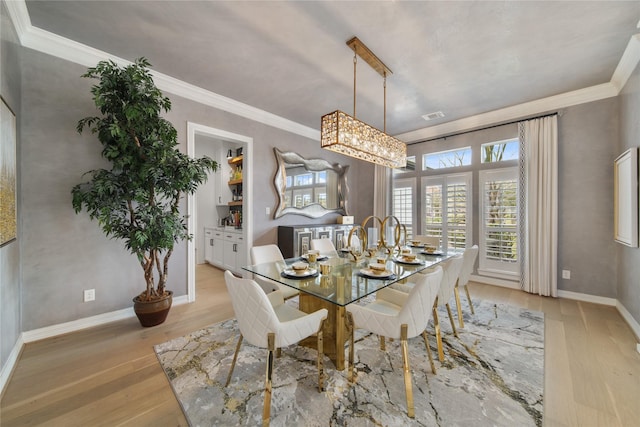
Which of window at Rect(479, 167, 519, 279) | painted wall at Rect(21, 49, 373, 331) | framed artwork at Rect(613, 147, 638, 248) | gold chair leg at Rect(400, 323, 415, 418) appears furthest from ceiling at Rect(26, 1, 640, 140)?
gold chair leg at Rect(400, 323, 415, 418)

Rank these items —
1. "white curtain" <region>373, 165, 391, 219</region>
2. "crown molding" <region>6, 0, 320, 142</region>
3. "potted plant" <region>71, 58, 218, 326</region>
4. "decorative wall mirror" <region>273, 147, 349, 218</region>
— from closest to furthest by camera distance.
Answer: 1. "crown molding" <region>6, 0, 320, 142</region>
2. "potted plant" <region>71, 58, 218, 326</region>
3. "decorative wall mirror" <region>273, 147, 349, 218</region>
4. "white curtain" <region>373, 165, 391, 219</region>

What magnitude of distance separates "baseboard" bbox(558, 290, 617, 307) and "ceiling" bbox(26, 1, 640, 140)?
9.08 feet

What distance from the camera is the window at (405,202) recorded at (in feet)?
15.9

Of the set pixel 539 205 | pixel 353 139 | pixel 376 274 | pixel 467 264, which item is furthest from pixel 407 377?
pixel 539 205

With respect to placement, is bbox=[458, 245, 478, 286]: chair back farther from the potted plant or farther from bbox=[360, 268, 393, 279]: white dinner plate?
the potted plant

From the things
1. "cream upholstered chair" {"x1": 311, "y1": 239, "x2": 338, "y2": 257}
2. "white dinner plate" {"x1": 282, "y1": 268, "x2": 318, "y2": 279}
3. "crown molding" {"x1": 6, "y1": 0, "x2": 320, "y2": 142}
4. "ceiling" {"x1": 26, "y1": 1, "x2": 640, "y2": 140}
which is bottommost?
"white dinner plate" {"x1": 282, "y1": 268, "x2": 318, "y2": 279}

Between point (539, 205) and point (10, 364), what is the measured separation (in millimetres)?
5865

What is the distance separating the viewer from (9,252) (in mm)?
1853

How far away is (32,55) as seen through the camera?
2193 mm

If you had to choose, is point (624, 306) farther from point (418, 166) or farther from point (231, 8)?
point (231, 8)

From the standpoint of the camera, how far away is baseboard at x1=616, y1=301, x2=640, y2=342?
2340 mm

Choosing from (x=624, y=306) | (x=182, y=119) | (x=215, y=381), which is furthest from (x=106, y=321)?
(x=624, y=306)

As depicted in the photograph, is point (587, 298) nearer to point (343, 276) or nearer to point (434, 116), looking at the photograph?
point (434, 116)

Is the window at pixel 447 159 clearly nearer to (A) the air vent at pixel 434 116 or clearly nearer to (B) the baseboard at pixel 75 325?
(A) the air vent at pixel 434 116
